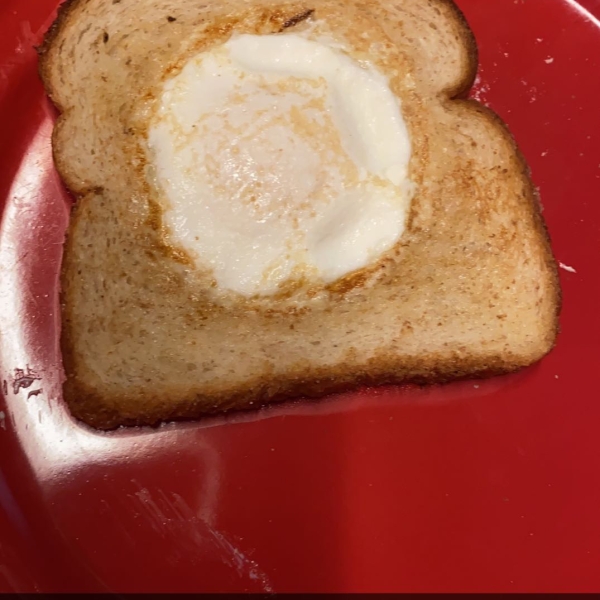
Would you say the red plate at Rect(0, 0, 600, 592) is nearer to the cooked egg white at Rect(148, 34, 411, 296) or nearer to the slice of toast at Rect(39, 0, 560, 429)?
the slice of toast at Rect(39, 0, 560, 429)

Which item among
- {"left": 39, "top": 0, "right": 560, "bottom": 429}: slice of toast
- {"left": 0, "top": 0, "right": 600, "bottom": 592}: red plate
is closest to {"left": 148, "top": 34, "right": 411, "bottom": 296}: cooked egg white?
{"left": 39, "top": 0, "right": 560, "bottom": 429}: slice of toast

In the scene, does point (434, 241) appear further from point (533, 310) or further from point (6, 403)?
point (6, 403)

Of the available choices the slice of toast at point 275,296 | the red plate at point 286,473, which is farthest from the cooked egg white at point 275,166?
the red plate at point 286,473

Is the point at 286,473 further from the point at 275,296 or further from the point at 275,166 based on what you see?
the point at 275,166

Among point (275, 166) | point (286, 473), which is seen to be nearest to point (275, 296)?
point (275, 166)

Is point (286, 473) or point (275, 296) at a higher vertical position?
point (275, 296)

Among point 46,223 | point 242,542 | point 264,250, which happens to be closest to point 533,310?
point 264,250

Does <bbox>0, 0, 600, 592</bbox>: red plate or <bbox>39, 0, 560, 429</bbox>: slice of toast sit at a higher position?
<bbox>39, 0, 560, 429</bbox>: slice of toast
